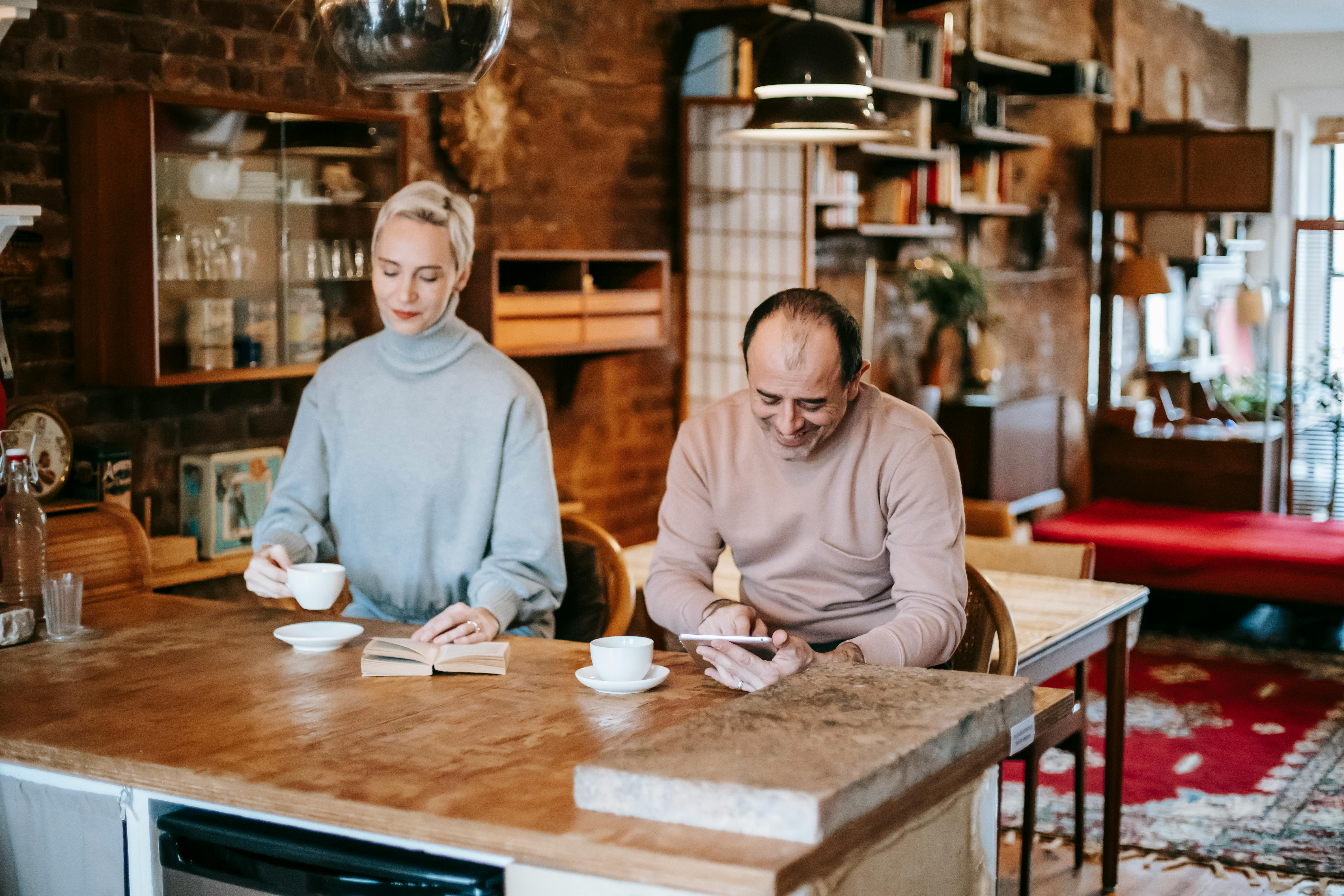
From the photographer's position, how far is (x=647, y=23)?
5488mm

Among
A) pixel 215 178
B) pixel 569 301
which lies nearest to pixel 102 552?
pixel 215 178

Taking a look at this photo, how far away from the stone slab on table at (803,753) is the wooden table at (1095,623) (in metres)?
1.41

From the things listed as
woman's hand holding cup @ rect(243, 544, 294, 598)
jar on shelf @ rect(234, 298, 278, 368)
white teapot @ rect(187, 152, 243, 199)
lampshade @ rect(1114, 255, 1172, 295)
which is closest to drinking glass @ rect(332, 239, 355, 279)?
jar on shelf @ rect(234, 298, 278, 368)

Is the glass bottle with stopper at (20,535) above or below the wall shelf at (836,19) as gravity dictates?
below

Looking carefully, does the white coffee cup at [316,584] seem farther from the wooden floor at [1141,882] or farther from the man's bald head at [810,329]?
the wooden floor at [1141,882]

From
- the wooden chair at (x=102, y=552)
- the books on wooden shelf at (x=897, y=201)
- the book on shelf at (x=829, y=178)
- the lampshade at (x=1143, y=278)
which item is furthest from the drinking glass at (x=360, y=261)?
the lampshade at (x=1143, y=278)

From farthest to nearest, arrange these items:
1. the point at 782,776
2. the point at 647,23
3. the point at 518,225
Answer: the point at 647,23 → the point at 518,225 → the point at 782,776

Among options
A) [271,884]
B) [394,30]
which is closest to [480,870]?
[271,884]

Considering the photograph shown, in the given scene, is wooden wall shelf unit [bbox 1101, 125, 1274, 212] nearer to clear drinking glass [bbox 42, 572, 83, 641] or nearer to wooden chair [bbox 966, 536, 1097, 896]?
wooden chair [bbox 966, 536, 1097, 896]

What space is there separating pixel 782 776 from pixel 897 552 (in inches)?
41.8

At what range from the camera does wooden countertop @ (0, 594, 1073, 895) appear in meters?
1.51

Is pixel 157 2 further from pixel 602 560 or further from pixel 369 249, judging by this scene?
pixel 602 560

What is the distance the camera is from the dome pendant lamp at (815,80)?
345cm

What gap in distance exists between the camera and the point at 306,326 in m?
3.83
